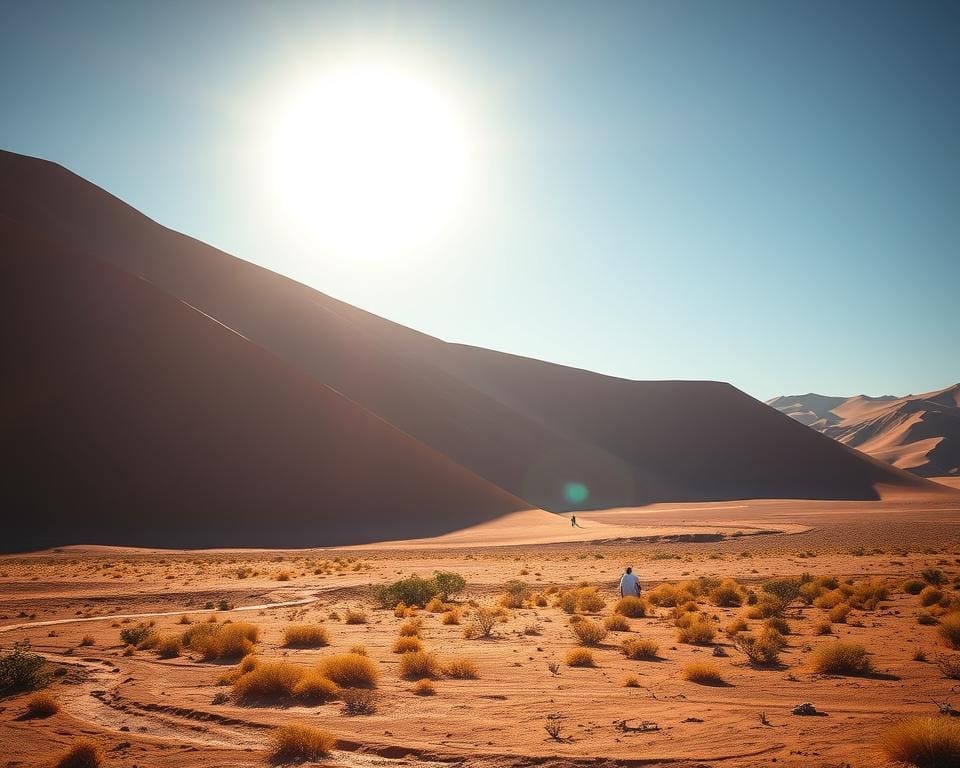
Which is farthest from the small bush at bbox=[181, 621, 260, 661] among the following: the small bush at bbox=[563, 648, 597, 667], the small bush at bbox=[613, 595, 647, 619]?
the small bush at bbox=[613, 595, 647, 619]

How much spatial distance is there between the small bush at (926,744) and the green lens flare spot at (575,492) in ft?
281

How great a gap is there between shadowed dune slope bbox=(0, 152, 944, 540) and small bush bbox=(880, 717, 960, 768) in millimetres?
49163

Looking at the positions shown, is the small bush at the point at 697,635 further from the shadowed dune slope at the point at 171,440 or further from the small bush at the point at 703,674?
the shadowed dune slope at the point at 171,440

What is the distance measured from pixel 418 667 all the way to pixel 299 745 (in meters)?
3.66

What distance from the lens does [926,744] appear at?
604 cm

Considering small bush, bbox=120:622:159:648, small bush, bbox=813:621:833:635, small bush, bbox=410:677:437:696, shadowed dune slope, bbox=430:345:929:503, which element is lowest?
small bush, bbox=813:621:833:635

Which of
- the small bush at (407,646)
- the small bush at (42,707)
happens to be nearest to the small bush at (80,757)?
the small bush at (42,707)

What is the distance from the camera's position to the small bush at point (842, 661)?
33.4 ft

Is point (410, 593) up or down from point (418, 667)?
up

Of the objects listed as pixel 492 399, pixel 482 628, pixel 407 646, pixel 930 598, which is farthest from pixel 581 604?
pixel 492 399

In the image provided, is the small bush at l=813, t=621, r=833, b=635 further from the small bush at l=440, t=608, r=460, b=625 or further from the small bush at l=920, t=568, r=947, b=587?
the small bush at l=920, t=568, r=947, b=587

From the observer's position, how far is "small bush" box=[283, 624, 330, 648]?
534 inches

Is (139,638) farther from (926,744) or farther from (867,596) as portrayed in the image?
Answer: (867,596)

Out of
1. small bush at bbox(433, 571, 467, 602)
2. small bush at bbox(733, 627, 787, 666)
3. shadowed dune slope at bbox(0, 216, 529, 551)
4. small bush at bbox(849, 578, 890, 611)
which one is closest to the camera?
small bush at bbox(733, 627, 787, 666)
